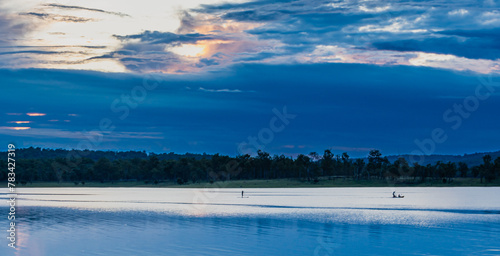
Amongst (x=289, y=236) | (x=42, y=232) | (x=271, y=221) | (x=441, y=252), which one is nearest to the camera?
(x=441, y=252)

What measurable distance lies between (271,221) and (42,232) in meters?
22.8

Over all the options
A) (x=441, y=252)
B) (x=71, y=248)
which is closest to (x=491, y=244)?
(x=441, y=252)

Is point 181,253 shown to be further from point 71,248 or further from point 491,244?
point 491,244

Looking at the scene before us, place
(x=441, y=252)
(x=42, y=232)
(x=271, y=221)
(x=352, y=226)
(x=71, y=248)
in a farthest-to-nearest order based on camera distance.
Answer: (x=271, y=221), (x=352, y=226), (x=42, y=232), (x=71, y=248), (x=441, y=252)

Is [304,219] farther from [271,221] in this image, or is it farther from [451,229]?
[451,229]

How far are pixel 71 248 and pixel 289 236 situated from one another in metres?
17.1

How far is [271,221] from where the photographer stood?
190 feet

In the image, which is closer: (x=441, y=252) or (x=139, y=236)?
(x=441, y=252)

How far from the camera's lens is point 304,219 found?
5959 centimetres

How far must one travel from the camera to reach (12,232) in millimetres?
47781

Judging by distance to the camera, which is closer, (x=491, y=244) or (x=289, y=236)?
(x=491, y=244)

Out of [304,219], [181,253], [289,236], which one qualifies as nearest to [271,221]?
[304,219]

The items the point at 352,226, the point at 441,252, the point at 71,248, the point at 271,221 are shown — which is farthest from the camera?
the point at 271,221

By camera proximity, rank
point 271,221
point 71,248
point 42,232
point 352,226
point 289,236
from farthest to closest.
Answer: point 271,221, point 352,226, point 42,232, point 289,236, point 71,248
